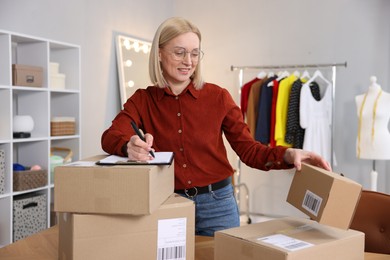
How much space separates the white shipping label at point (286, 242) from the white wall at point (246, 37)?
283 centimetres

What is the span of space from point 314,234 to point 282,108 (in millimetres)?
3264

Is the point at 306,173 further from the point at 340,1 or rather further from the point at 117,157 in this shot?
the point at 340,1

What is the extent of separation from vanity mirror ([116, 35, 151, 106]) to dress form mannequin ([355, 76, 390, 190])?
2029 millimetres

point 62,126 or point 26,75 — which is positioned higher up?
point 26,75

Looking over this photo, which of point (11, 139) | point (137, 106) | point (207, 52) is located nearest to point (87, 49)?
point (11, 139)

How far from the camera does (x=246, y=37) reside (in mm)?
4957

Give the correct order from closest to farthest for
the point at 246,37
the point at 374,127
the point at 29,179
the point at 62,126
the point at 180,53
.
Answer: the point at 180,53 < the point at 29,179 < the point at 62,126 < the point at 374,127 < the point at 246,37

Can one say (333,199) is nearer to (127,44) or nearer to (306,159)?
(306,159)

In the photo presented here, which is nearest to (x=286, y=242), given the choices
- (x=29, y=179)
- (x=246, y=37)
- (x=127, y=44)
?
(x=29, y=179)

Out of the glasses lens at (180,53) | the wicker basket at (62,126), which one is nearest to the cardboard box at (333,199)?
the glasses lens at (180,53)

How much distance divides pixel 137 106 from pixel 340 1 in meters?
3.38

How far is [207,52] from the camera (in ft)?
17.1

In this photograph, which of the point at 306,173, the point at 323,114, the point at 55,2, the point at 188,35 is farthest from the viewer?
the point at 323,114

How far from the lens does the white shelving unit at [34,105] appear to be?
2990mm
